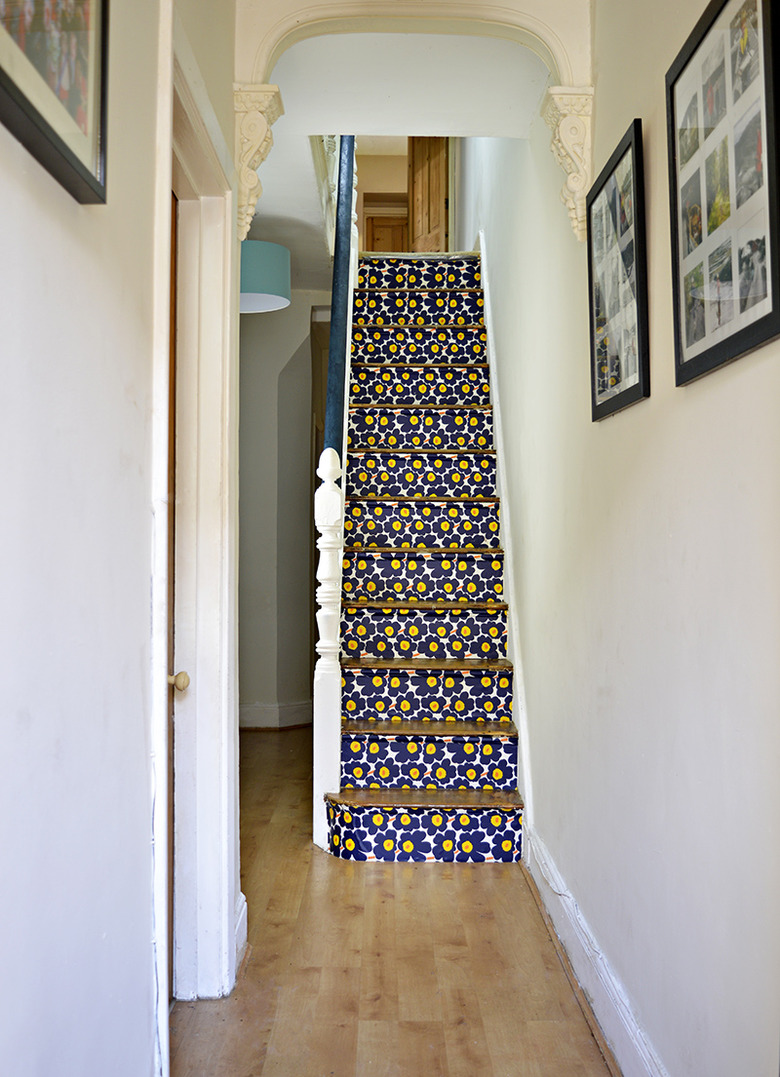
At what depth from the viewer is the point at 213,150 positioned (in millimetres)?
Answer: 2045

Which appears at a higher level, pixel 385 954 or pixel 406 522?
pixel 406 522

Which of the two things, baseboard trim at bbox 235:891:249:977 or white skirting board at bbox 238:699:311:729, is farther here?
white skirting board at bbox 238:699:311:729

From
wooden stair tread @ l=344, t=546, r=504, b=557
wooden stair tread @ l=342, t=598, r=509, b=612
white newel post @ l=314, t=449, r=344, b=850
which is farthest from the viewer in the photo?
wooden stair tread @ l=344, t=546, r=504, b=557

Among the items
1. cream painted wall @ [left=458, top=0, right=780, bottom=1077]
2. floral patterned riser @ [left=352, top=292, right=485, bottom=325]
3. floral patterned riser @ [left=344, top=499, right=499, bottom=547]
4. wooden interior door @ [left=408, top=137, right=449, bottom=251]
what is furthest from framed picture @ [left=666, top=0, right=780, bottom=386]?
wooden interior door @ [left=408, top=137, right=449, bottom=251]

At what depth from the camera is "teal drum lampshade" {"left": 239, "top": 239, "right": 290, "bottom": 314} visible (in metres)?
4.07

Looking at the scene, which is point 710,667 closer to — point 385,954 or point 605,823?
point 605,823

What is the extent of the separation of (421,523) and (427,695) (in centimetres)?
90

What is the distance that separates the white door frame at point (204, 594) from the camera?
85.4 inches

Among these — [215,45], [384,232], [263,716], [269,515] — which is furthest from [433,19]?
[384,232]

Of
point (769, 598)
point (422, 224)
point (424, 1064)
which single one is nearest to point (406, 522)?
point (424, 1064)

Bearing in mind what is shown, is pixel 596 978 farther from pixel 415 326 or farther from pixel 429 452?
pixel 415 326

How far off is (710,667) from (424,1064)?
3.83 ft

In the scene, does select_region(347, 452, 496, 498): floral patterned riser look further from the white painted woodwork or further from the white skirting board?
the white painted woodwork

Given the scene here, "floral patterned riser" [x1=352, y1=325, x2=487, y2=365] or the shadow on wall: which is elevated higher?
"floral patterned riser" [x1=352, y1=325, x2=487, y2=365]
